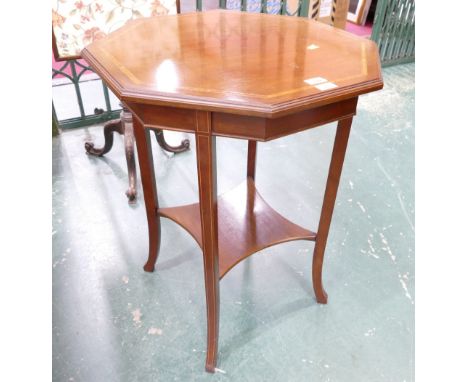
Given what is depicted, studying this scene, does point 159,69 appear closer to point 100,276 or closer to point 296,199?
point 100,276

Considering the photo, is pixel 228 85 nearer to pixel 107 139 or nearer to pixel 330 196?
pixel 330 196

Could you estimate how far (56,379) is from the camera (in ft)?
3.66

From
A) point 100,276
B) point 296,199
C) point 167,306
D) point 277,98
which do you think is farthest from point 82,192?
point 277,98

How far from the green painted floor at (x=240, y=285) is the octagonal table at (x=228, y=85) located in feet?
0.63

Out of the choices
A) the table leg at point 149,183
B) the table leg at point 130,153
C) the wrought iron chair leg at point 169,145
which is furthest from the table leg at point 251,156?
the wrought iron chair leg at point 169,145

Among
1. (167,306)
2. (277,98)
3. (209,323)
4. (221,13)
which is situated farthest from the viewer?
(167,306)

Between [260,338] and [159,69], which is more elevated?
[159,69]

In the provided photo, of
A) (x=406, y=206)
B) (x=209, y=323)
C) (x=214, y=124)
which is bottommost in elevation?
(x=406, y=206)

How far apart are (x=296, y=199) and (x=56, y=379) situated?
48.1 inches

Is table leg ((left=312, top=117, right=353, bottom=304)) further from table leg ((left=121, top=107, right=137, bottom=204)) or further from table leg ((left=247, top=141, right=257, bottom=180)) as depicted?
table leg ((left=121, top=107, right=137, bottom=204))

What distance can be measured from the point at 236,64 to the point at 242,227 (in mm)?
599

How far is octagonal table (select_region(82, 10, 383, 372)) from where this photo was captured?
732 mm

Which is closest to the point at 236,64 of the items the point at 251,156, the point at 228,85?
the point at 228,85

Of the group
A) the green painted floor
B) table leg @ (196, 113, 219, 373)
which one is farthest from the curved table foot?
table leg @ (196, 113, 219, 373)
